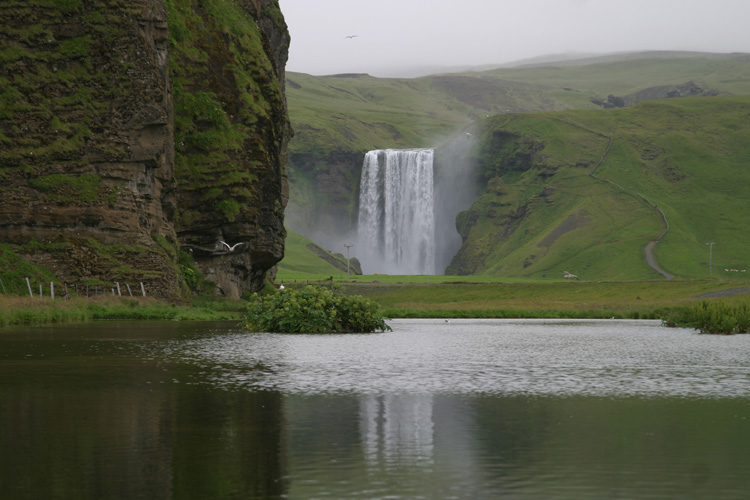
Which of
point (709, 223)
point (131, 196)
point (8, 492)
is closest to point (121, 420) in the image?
point (8, 492)

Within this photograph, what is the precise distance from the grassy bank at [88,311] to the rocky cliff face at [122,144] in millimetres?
4888

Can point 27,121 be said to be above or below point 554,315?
above

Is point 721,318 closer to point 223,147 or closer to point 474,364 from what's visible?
point 474,364

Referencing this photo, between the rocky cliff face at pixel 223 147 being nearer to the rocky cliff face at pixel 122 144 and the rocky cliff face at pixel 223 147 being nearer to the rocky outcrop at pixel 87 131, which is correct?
the rocky cliff face at pixel 122 144

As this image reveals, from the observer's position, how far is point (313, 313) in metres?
44.6

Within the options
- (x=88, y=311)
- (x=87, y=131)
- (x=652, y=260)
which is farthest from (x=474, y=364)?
(x=652, y=260)

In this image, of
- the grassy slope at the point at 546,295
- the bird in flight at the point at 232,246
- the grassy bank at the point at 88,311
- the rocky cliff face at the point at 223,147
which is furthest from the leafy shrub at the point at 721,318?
the rocky cliff face at the point at 223,147

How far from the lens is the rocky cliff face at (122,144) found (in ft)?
210

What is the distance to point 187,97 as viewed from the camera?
8150cm

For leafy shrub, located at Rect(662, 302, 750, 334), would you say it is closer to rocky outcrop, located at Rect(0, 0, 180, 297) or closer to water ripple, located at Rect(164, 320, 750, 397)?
water ripple, located at Rect(164, 320, 750, 397)

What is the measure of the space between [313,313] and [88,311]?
54.8 feet

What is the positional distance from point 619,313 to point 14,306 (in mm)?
51078

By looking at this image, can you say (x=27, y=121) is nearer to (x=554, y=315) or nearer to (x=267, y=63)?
(x=267, y=63)

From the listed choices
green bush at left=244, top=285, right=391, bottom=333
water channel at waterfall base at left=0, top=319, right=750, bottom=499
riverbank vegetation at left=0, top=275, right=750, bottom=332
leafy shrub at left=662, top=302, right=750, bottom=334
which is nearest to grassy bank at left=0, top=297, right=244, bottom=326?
riverbank vegetation at left=0, top=275, right=750, bottom=332
